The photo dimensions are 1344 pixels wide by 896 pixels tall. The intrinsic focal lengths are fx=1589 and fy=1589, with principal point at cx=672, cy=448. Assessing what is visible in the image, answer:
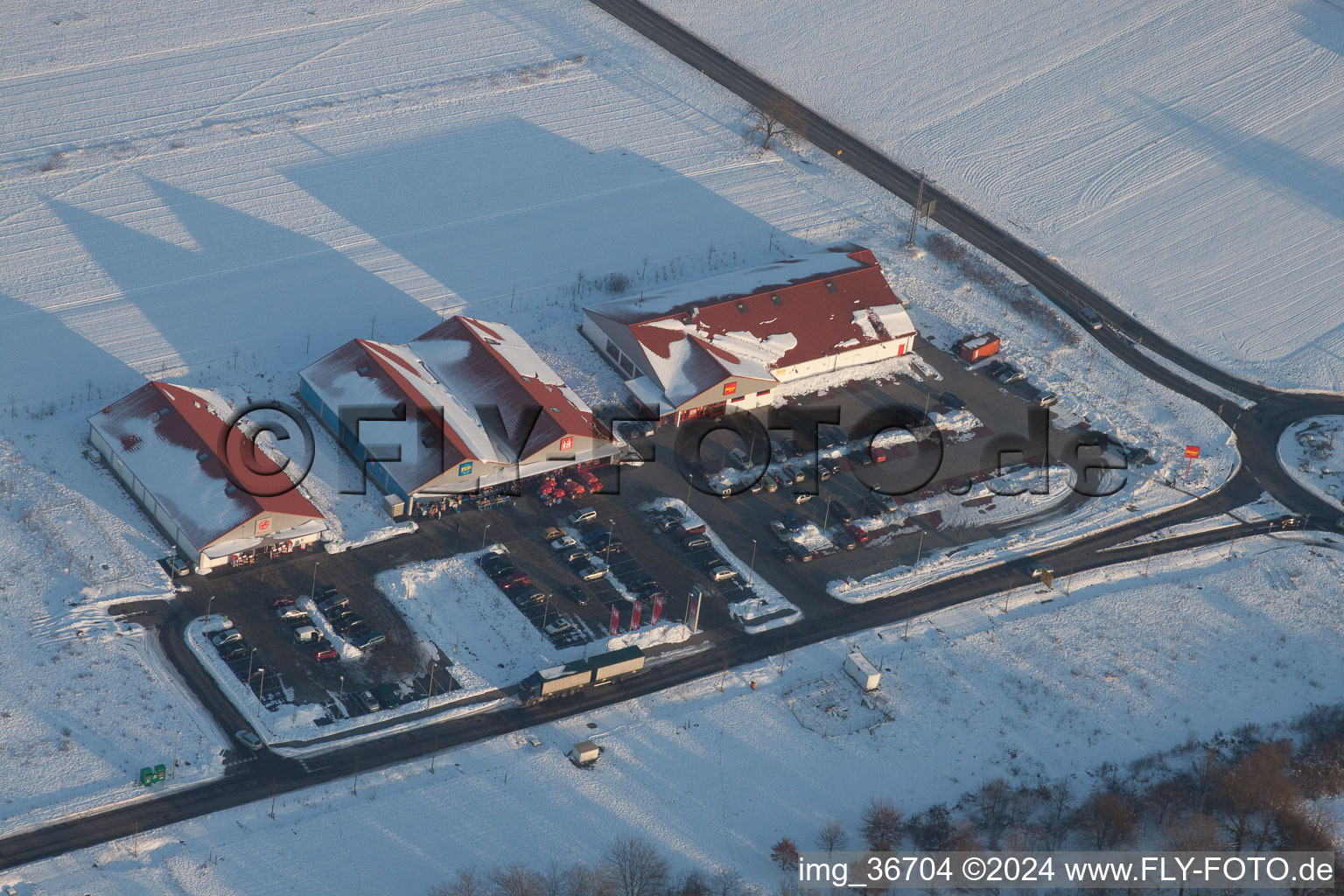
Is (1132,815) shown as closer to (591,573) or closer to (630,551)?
(630,551)

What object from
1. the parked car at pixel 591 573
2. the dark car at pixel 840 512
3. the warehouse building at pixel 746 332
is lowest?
the parked car at pixel 591 573

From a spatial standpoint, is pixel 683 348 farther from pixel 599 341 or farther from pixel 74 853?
pixel 74 853

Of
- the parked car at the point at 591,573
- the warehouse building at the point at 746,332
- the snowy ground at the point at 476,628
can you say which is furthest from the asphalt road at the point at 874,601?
the warehouse building at the point at 746,332

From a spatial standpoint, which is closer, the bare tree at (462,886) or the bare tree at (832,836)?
the bare tree at (462,886)

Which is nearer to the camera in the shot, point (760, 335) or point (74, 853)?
point (74, 853)

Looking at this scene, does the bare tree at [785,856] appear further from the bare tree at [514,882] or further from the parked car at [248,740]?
the parked car at [248,740]

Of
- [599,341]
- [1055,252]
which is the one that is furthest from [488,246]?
[1055,252]
